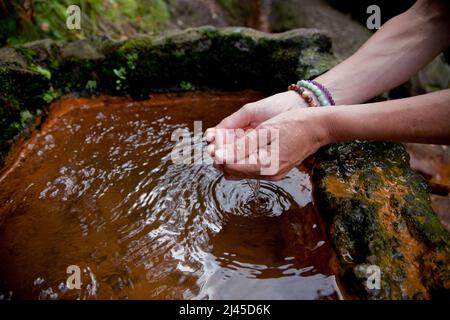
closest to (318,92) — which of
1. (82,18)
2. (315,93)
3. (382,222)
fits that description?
(315,93)

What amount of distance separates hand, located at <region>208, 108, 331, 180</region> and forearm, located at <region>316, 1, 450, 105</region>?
1.67 feet

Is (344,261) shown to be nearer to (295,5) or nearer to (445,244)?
(445,244)

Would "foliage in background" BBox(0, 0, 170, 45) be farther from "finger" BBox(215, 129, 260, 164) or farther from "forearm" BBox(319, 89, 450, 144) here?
"forearm" BBox(319, 89, 450, 144)

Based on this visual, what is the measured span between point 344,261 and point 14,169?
2.04 meters

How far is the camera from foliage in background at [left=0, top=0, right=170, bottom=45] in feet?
11.1

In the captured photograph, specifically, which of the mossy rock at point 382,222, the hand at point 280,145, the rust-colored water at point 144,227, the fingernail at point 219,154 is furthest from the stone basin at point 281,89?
the fingernail at point 219,154

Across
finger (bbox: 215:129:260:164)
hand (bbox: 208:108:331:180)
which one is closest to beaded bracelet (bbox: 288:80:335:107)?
hand (bbox: 208:108:331:180)

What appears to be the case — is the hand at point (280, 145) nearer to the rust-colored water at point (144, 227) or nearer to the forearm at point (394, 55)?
the rust-colored water at point (144, 227)

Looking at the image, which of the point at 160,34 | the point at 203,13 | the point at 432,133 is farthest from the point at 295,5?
the point at 432,133

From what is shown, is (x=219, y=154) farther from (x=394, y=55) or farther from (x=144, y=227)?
(x=394, y=55)

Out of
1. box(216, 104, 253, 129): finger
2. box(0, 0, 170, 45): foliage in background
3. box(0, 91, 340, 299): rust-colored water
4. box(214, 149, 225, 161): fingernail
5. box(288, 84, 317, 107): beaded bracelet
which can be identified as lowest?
box(0, 91, 340, 299): rust-colored water

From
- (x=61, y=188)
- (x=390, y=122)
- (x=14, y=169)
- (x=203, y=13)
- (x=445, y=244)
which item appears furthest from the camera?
(x=203, y=13)

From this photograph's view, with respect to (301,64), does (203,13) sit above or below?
above

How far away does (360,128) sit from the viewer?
66.9 inches
